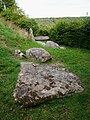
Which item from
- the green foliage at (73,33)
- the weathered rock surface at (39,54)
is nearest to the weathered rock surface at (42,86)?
the weathered rock surface at (39,54)

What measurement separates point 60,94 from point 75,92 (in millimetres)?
519

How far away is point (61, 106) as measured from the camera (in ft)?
20.4

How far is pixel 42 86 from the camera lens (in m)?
6.66

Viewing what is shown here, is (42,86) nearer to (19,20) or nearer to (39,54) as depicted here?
(39,54)

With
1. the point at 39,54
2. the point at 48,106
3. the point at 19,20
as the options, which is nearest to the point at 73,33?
the point at 39,54

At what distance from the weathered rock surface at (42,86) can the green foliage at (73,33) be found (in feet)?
29.6

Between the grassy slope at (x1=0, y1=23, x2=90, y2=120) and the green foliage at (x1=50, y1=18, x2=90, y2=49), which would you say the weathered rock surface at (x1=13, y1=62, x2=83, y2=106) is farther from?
the green foliage at (x1=50, y1=18, x2=90, y2=49)

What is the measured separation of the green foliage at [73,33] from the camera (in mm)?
16266

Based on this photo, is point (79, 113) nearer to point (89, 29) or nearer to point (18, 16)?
point (89, 29)

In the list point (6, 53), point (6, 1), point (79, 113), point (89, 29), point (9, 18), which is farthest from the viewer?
point (6, 1)

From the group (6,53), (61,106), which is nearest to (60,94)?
(61,106)

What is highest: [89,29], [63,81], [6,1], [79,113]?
[6,1]

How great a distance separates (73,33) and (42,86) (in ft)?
37.7

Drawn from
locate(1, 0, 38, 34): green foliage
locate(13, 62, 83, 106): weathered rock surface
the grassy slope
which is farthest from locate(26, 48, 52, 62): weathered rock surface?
locate(1, 0, 38, 34): green foliage
